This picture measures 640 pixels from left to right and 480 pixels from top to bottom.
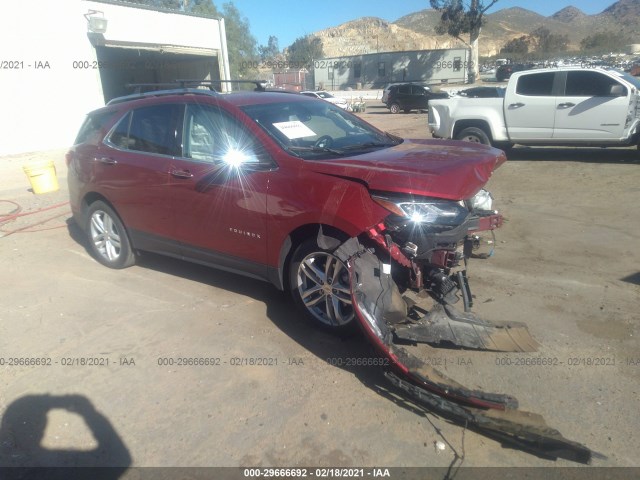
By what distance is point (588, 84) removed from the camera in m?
9.70

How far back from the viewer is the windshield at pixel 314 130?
4047 mm

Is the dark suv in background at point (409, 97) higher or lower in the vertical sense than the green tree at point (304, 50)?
lower

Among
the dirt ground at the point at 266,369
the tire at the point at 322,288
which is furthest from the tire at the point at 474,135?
the tire at the point at 322,288

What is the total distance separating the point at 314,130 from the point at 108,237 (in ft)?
9.03

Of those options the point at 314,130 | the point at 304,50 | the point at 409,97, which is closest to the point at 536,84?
the point at 314,130

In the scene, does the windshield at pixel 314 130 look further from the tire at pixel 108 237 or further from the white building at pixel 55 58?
the white building at pixel 55 58

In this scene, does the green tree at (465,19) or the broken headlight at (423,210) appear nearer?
the broken headlight at (423,210)

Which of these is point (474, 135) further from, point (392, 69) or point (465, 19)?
point (392, 69)

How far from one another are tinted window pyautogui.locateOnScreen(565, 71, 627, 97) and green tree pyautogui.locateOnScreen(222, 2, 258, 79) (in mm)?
31811

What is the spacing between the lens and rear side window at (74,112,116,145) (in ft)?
17.8

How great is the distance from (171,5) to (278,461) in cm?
5547

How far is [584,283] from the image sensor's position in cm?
455

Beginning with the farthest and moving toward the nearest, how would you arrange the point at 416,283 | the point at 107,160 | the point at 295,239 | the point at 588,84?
the point at 588,84 < the point at 107,160 < the point at 295,239 < the point at 416,283

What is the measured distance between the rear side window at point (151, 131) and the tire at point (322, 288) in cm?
172
